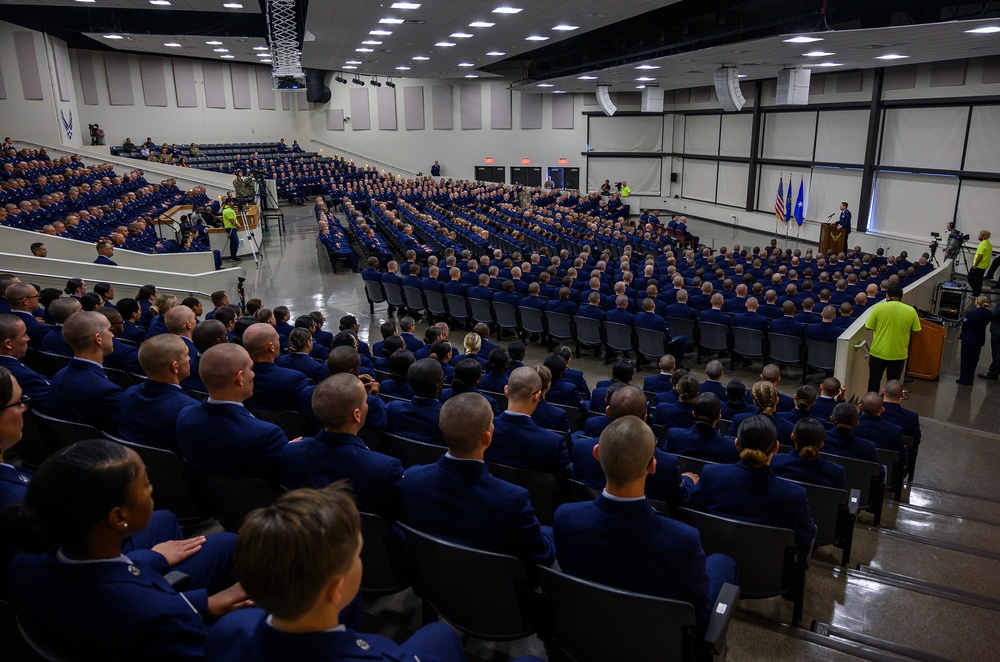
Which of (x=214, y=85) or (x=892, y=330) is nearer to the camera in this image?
(x=892, y=330)

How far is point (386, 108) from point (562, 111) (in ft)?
29.8

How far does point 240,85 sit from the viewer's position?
98.2 ft

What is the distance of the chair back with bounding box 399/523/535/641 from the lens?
7.64 feet

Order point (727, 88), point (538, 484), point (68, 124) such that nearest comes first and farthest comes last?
point (538, 484) < point (727, 88) < point (68, 124)

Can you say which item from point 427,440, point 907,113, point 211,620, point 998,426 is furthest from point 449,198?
point 211,620

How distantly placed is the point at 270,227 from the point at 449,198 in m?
7.25

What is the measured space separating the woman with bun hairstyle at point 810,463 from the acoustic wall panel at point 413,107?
→ 3217 cm

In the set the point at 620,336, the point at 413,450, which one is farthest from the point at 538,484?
the point at 620,336

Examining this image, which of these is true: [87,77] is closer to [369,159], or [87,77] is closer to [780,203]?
[369,159]

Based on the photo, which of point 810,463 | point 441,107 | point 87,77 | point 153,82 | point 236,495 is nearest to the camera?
point 236,495

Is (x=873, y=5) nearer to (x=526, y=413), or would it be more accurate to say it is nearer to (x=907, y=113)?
(x=907, y=113)

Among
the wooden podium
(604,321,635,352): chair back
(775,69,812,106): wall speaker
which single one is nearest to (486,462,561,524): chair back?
(604,321,635,352): chair back

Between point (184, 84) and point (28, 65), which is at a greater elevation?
point (184, 84)

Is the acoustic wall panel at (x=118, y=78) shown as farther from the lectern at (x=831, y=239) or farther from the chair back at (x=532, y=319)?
the lectern at (x=831, y=239)
